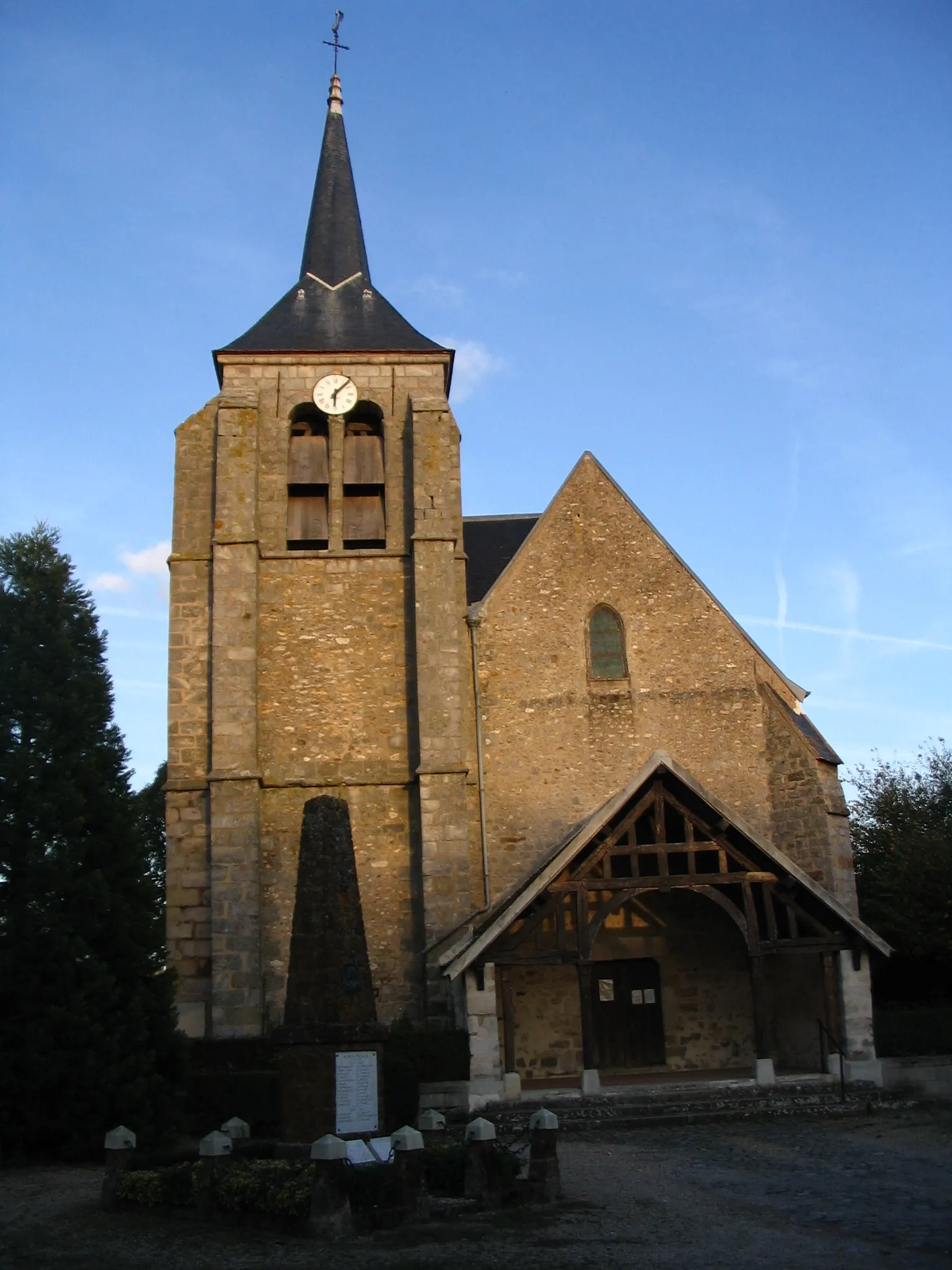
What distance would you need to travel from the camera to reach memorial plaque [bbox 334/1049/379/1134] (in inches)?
356

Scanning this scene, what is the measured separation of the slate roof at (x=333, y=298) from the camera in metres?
20.7

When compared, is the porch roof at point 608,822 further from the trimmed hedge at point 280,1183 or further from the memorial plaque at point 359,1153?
the memorial plaque at point 359,1153

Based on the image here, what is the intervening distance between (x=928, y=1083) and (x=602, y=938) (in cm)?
473

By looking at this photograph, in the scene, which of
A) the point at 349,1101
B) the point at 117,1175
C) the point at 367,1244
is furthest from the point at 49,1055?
the point at 367,1244

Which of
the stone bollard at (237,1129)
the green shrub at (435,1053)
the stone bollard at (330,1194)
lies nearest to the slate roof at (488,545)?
the green shrub at (435,1053)

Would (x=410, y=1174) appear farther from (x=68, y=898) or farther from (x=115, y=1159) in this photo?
(x=68, y=898)

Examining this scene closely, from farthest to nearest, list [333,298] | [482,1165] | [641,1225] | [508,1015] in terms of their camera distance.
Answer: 1. [333,298]
2. [508,1015]
3. [482,1165]
4. [641,1225]

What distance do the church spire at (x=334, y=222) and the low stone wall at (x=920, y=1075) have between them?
15.8m

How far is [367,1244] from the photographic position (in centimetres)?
778

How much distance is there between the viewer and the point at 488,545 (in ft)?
73.0

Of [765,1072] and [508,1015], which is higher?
[508,1015]

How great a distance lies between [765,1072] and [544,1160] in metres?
6.29

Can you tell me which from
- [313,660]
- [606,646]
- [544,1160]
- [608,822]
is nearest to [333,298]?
[313,660]

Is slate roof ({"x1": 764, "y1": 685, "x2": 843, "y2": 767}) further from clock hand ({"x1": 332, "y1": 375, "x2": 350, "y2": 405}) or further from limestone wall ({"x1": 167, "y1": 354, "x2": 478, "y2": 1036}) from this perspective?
clock hand ({"x1": 332, "y1": 375, "x2": 350, "y2": 405})
